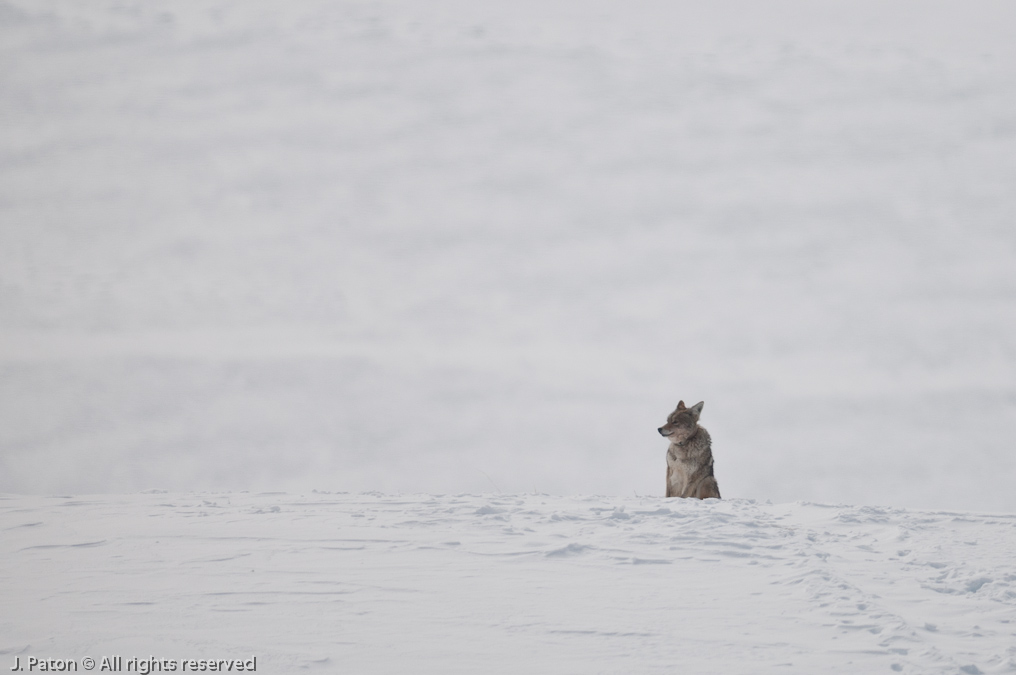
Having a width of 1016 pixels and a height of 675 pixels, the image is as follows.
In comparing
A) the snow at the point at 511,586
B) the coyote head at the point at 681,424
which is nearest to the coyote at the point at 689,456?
the coyote head at the point at 681,424

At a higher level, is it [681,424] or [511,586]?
[681,424]

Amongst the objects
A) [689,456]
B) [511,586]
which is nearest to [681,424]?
[689,456]

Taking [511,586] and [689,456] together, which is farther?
[689,456]

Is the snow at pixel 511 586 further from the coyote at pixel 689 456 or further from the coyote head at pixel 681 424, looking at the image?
the coyote head at pixel 681 424

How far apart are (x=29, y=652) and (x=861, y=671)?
13.5 ft

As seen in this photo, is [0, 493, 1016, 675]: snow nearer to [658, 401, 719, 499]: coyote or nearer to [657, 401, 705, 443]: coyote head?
[658, 401, 719, 499]: coyote

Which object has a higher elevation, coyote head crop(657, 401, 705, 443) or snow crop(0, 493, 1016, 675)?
coyote head crop(657, 401, 705, 443)

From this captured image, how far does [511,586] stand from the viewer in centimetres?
562

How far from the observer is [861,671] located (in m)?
4.13

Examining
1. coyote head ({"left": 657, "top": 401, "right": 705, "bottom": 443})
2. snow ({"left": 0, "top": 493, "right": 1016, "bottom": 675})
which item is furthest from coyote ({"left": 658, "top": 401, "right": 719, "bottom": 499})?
snow ({"left": 0, "top": 493, "right": 1016, "bottom": 675})

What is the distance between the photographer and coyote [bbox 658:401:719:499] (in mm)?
9930

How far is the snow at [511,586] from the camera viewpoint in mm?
4371

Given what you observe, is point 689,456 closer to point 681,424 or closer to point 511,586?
point 681,424

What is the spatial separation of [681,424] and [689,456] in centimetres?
39
